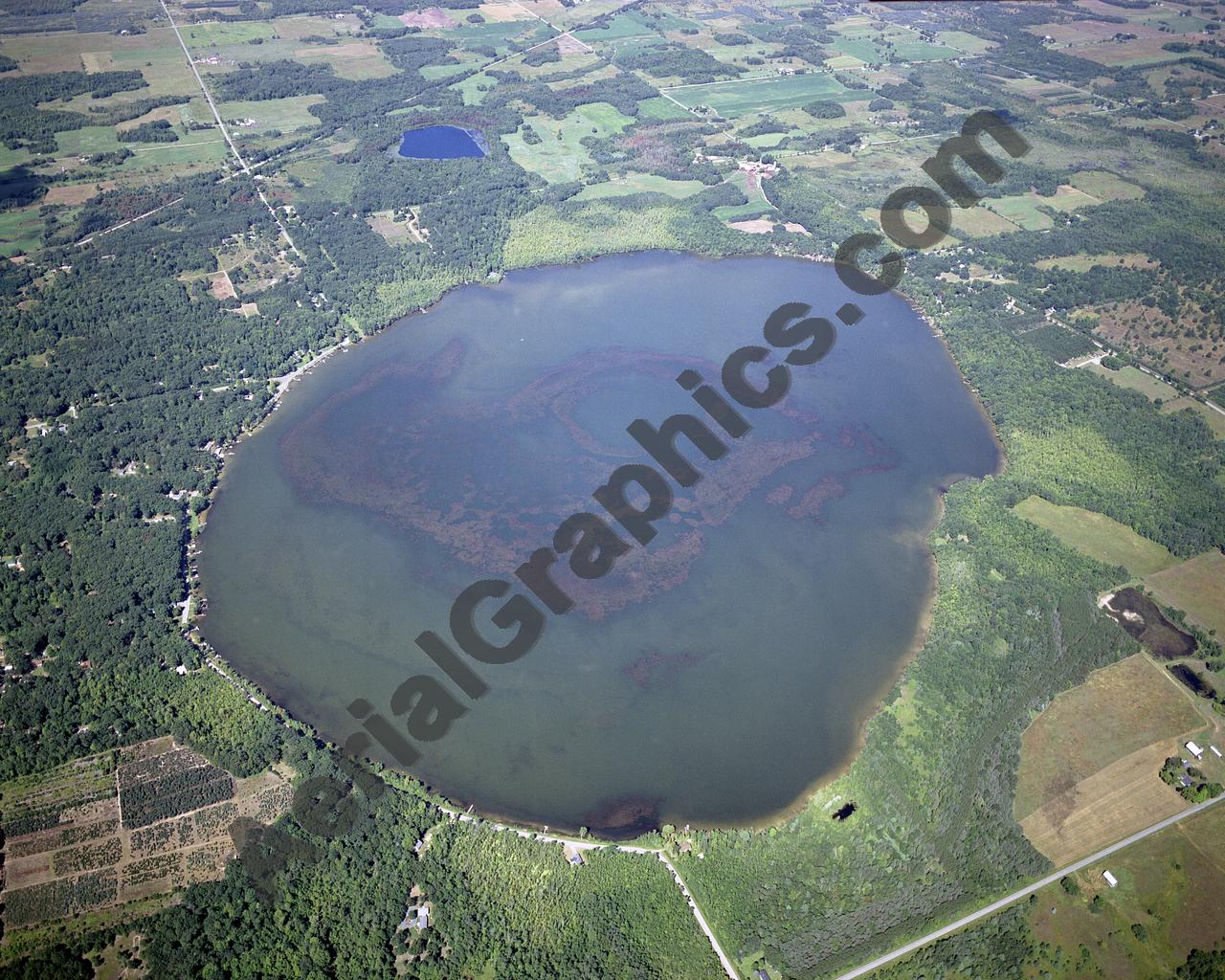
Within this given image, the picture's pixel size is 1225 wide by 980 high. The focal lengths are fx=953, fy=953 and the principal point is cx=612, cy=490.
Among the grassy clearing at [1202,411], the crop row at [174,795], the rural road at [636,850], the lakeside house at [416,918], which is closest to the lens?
the rural road at [636,850]

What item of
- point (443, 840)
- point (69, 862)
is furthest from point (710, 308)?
point (69, 862)

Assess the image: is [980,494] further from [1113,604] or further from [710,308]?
[710,308]

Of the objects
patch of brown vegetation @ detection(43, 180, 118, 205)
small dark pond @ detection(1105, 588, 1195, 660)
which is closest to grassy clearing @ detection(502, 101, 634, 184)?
patch of brown vegetation @ detection(43, 180, 118, 205)

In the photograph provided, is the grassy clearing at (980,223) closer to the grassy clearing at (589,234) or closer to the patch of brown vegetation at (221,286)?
the grassy clearing at (589,234)

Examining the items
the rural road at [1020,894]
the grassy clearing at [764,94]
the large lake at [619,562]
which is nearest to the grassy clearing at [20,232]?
the large lake at [619,562]

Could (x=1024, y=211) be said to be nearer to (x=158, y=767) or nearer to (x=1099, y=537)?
(x=1099, y=537)

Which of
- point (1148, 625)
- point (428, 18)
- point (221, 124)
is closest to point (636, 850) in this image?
point (1148, 625)
